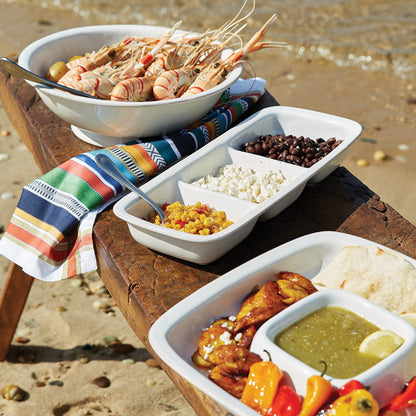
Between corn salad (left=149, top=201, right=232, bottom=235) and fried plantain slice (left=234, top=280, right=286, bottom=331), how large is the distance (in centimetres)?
31

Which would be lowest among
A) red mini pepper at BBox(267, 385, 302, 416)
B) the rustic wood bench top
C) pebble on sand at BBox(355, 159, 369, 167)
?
pebble on sand at BBox(355, 159, 369, 167)

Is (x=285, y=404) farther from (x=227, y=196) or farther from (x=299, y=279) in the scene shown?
(x=227, y=196)

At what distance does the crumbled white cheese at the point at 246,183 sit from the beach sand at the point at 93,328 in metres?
1.24

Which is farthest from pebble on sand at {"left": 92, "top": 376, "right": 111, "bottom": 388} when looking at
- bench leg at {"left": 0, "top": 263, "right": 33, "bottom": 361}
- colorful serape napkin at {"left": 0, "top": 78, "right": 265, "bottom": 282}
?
colorful serape napkin at {"left": 0, "top": 78, "right": 265, "bottom": 282}

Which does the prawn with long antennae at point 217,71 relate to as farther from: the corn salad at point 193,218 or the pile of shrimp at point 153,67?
the corn salad at point 193,218

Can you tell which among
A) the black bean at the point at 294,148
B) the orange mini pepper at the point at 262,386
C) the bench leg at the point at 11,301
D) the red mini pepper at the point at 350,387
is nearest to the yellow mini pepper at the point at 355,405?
the red mini pepper at the point at 350,387

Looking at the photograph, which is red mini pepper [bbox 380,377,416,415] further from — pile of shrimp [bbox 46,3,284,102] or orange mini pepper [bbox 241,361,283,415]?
pile of shrimp [bbox 46,3,284,102]

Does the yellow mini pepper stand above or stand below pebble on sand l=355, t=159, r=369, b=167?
above

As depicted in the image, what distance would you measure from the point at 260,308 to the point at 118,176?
0.74 m

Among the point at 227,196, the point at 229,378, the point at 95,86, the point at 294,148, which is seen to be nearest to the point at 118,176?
the point at 227,196

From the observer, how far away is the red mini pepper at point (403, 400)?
1246 mm

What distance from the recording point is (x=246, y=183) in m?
1.95

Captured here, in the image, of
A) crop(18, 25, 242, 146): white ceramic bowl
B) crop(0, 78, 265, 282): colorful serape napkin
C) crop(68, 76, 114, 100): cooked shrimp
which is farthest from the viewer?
crop(68, 76, 114, 100): cooked shrimp

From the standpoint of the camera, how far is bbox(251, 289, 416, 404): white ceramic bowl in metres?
1.25
